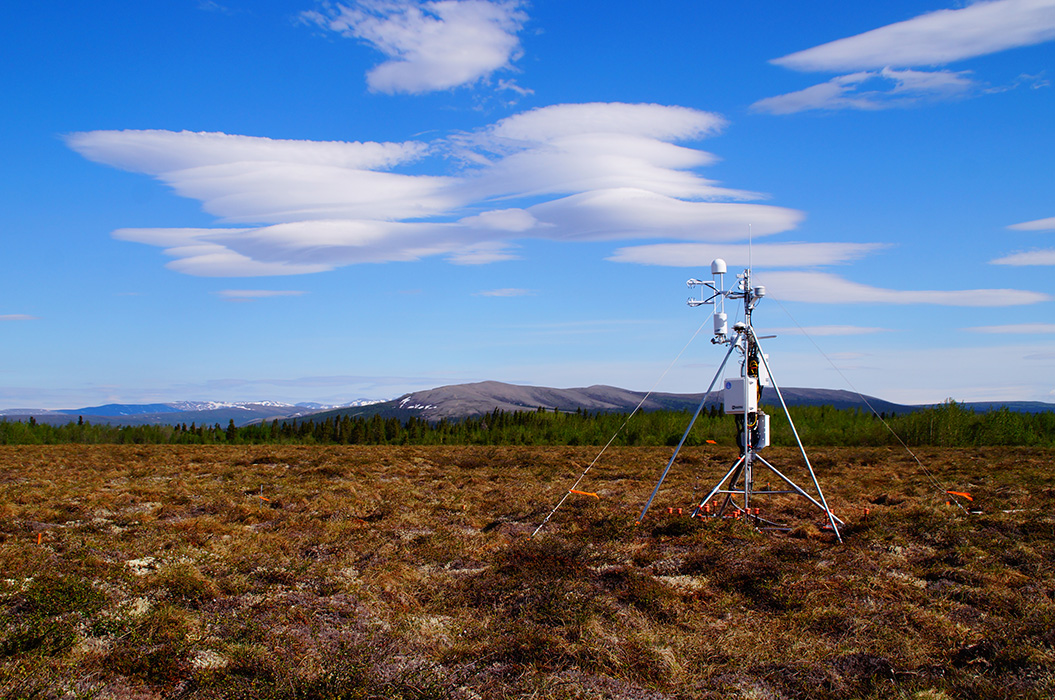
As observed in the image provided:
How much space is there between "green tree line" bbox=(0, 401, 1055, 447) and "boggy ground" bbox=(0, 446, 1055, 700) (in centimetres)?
4404

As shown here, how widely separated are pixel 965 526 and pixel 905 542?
329cm

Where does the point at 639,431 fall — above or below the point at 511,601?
below

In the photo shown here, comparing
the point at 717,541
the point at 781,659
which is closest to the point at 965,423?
the point at 717,541

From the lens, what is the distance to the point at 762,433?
1648 cm

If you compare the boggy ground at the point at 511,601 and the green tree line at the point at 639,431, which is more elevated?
the boggy ground at the point at 511,601

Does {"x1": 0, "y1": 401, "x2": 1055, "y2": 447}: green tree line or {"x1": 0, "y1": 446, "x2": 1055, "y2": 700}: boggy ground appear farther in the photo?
{"x1": 0, "y1": 401, "x2": 1055, "y2": 447}: green tree line

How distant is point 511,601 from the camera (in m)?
11.4

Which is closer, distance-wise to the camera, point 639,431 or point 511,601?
point 511,601

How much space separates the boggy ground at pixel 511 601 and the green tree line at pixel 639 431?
145 ft

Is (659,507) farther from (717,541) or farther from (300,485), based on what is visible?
(300,485)

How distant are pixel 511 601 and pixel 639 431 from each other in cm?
9004

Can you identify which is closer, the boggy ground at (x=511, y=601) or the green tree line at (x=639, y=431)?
the boggy ground at (x=511, y=601)

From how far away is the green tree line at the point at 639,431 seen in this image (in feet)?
264

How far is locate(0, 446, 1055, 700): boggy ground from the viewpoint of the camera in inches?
331
